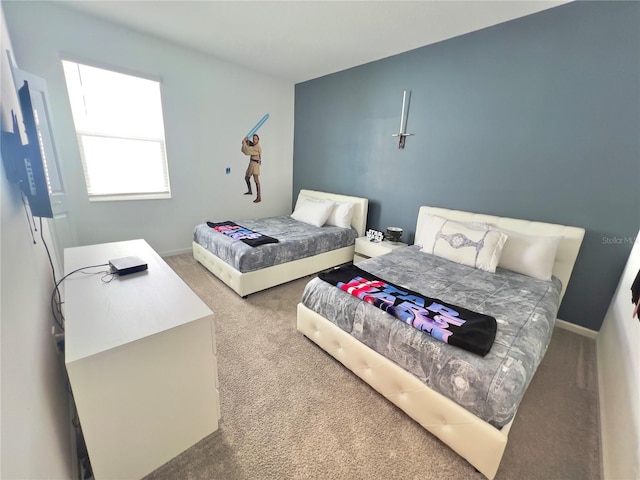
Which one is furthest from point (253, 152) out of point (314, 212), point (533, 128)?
point (533, 128)

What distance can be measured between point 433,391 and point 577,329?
2.04m

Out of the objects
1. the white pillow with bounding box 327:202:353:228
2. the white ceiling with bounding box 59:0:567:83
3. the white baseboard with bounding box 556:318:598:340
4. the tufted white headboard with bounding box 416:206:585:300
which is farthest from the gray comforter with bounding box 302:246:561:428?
the white ceiling with bounding box 59:0:567:83

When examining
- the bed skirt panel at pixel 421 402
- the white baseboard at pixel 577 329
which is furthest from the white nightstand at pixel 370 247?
the white baseboard at pixel 577 329

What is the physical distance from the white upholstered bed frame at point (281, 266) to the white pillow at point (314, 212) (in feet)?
1.02

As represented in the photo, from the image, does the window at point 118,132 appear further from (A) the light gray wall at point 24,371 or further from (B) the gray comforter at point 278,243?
(A) the light gray wall at point 24,371

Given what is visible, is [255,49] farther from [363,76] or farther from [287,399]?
[287,399]

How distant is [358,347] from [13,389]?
1475 mm

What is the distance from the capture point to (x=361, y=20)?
2.47 meters

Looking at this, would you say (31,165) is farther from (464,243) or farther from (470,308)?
(464,243)

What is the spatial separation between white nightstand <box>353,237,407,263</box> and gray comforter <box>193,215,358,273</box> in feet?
0.66

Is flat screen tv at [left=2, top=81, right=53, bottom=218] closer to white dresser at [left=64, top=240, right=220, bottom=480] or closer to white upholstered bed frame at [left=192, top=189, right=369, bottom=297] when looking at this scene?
white dresser at [left=64, top=240, right=220, bottom=480]

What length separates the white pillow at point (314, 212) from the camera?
12.0 ft

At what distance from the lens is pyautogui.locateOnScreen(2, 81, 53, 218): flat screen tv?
38.5 inches

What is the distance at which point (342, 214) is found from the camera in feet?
11.9
